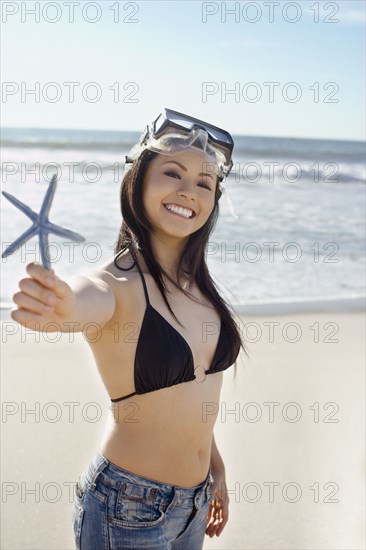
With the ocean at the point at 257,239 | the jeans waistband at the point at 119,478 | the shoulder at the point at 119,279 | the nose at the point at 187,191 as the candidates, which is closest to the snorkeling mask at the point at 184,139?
the nose at the point at 187,191

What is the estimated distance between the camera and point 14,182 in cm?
1591

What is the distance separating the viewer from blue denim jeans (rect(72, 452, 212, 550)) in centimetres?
223

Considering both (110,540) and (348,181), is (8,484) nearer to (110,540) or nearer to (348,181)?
(110,540)

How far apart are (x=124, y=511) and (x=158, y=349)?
502 mm

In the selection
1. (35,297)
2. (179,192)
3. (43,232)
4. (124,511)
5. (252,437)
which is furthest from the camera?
(252,437)

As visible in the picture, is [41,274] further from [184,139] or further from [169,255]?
[184,139]

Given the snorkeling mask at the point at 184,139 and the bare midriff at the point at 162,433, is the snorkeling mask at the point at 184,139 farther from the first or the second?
the bare midriff at the point at 162,433

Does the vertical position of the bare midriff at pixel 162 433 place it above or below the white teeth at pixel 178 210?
below

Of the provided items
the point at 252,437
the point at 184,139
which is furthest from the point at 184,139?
the point at 252,437

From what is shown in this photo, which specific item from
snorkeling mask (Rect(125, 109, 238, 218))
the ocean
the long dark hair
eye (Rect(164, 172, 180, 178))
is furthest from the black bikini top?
the ocean

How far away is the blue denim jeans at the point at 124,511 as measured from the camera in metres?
2.23

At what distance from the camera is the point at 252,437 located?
475 cm

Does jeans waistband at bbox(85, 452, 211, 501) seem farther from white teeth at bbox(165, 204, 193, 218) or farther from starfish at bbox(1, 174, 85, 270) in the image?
starfish at bbox(1, 174, 85, 270)

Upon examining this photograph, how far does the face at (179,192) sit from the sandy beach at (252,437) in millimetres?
2014
